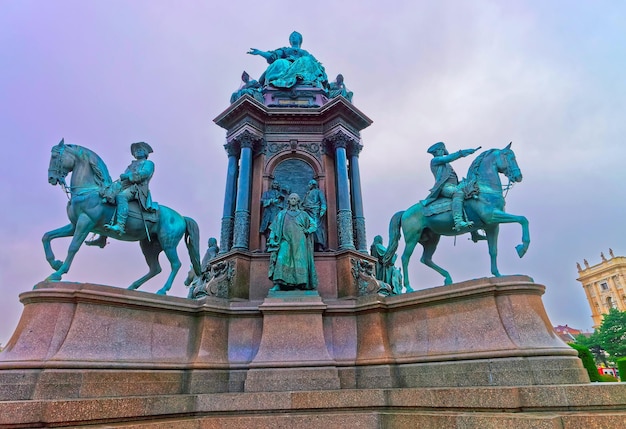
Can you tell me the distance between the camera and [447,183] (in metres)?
10.2

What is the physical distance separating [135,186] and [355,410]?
738 cm

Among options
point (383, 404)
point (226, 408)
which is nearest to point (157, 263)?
point (226, 408)

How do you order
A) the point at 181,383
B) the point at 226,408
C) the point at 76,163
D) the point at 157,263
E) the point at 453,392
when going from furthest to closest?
the point at 157,263, the point at 76,163, the point at 181,383, the point at 226,408, the point at 453,392

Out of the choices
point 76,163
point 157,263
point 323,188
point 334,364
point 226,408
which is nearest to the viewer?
point 226,408

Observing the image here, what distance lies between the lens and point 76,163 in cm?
946

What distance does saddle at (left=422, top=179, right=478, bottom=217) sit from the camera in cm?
970

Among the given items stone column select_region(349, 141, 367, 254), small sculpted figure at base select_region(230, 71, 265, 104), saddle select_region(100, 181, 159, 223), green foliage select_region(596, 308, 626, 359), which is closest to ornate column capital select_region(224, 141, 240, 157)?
small sculpted figure at base select_region(230, 71, 265, 104)

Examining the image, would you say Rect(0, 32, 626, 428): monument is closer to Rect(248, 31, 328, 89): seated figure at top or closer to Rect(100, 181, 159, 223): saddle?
Rect(100, 181, 159, 223): saddle

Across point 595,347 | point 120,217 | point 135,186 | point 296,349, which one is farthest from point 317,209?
point 595,347

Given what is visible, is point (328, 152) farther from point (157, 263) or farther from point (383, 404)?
point (383, 404)

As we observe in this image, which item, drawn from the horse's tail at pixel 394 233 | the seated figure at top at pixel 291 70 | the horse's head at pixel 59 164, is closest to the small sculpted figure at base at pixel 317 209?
the horse's tail at pixel 394 233

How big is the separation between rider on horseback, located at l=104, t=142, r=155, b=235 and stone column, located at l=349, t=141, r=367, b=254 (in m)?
6.03

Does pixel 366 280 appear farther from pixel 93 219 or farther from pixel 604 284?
pixel 604 284

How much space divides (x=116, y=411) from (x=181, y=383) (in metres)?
2.07
